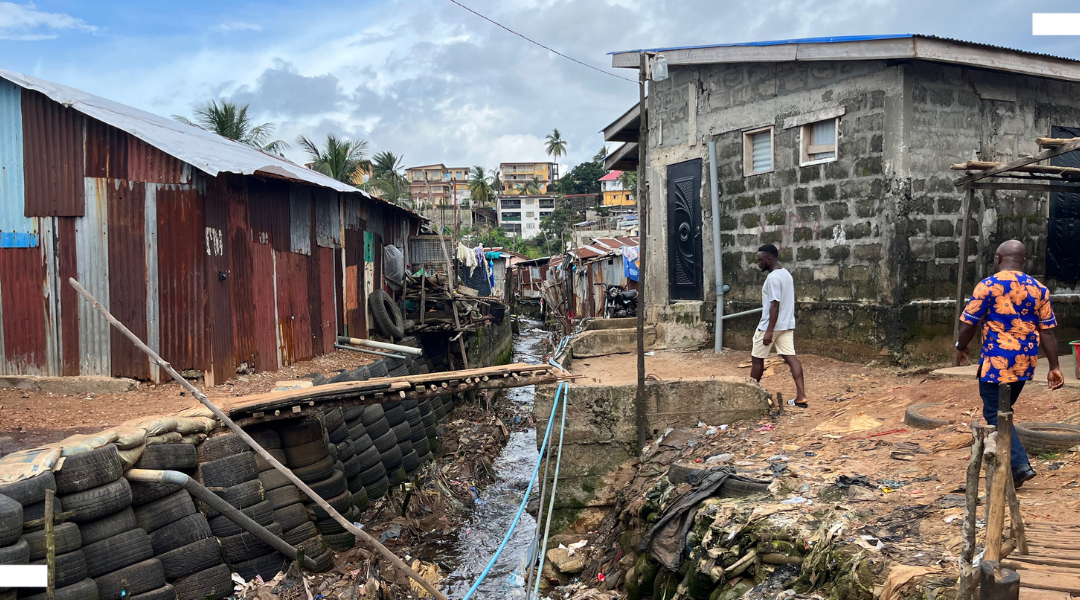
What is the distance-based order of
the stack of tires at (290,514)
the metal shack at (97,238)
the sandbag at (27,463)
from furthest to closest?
the metal shack at (97,238), the stack of tires at (290,514), the sandbag at (27,463)

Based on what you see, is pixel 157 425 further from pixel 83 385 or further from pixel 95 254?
pixel 95 254

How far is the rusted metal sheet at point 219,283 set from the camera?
907 cm

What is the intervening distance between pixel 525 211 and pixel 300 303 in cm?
5641

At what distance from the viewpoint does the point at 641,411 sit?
6.80 metres

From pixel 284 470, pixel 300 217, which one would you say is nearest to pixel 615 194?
pixel 300 217

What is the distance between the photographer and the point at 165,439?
6281mm

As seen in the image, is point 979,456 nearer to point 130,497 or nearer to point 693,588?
point 693,588

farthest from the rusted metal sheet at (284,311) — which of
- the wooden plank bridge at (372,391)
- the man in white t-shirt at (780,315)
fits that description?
the man in white t-shirt at (780,315)

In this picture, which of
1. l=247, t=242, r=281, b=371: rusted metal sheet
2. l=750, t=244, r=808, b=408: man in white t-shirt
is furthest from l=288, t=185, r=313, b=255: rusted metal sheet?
l=750, t=244, r=808, b=408: man in white t-shirt

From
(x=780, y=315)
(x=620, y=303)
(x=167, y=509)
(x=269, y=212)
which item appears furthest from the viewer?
(x=620, y=303)

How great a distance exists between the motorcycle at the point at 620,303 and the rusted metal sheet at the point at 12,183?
11.6m

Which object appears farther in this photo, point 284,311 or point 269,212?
point 284,311

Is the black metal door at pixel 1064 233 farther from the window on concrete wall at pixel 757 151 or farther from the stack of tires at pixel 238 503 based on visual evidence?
the stack of tires at pixel 238 503

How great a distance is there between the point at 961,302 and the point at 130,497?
8.29 m
